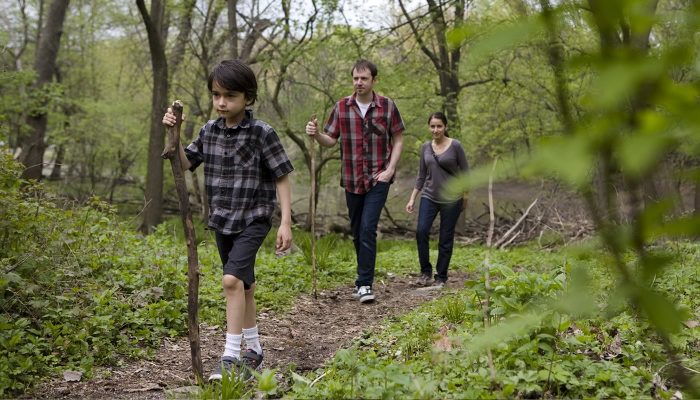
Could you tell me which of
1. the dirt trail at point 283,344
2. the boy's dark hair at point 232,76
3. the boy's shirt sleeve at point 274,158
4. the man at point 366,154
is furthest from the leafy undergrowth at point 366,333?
the boy's dark hair at point 232,76

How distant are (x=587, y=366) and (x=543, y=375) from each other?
0.30 meters

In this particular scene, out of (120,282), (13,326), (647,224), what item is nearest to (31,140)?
(120,282)

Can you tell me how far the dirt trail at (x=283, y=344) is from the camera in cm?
365

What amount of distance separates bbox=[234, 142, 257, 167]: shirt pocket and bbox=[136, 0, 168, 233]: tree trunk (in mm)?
9548

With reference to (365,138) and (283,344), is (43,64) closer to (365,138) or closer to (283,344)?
(365,138)

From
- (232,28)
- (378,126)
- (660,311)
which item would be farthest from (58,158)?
(660,311)

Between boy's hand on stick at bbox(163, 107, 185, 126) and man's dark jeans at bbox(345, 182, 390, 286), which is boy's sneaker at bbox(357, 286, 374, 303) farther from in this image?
boy's hand on stick at bbox(163, 107, 185, 126)

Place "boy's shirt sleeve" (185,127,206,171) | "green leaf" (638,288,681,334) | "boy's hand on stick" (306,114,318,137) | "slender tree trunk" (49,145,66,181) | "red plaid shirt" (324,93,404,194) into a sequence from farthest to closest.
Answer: "slender tree trunk" (49,145,66,181)
"red plaid shirt" (324,93,404,194)
"boy's hand on stick" (306,114,318,137)
"boy's shirt sleeve" (185,127,206,171)
"green leaf" (638,288,681,334)

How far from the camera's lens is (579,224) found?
13078 mm

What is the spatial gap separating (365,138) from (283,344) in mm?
2458

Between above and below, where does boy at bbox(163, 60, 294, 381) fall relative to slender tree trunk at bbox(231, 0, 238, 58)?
below

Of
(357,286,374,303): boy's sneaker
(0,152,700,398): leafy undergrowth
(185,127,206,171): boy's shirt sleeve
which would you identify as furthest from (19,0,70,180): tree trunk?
(185,127,206,171): boy's shirt sleeve

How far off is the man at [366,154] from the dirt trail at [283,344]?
1.31 feet

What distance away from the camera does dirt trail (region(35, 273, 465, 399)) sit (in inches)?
144
